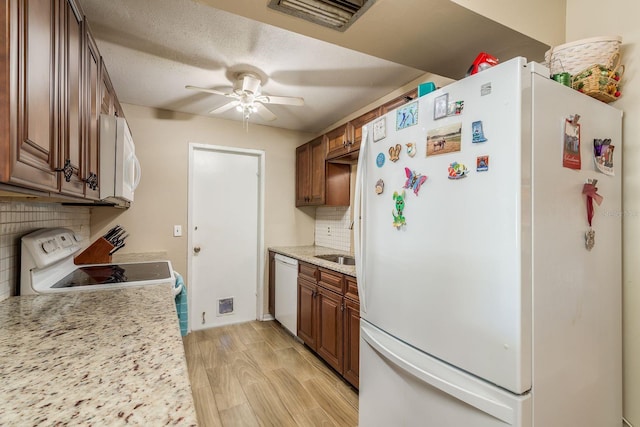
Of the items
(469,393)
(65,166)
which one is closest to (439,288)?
(469,393)

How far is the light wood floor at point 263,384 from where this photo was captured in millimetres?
1915

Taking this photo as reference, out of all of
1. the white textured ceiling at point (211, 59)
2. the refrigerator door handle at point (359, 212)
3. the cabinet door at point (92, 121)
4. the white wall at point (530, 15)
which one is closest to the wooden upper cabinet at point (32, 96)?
the cabinet door at point (92, 121)

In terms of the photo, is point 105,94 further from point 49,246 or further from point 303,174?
point 303,174

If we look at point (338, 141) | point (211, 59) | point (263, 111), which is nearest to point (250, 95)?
point (263, 111)

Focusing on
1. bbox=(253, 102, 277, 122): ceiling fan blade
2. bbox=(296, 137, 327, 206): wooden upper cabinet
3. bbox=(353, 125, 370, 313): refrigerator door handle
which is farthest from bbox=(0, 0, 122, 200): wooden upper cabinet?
bbox=(296, 137, 327, 206): wooden upper cabinet

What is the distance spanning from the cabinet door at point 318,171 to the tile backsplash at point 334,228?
0.99ft

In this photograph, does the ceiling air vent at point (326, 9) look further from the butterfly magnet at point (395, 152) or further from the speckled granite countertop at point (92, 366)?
the speckled granite countertop at point (92, 366)

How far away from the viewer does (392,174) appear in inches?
52.4

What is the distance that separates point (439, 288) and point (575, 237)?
51 cm

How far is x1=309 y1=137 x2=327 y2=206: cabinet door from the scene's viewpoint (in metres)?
3.13

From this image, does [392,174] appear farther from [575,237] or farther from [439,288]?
[575,237]

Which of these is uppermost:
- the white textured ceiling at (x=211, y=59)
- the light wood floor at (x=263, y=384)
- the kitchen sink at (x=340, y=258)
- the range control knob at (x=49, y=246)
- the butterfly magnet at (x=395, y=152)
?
the white textured ceiling at (x=211, y=59)

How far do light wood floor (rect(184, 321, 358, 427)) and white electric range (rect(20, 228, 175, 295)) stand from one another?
0.92m

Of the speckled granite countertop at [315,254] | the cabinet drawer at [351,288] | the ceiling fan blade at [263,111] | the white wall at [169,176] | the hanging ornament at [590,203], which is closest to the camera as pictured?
the hanging ornament at [590,203]
